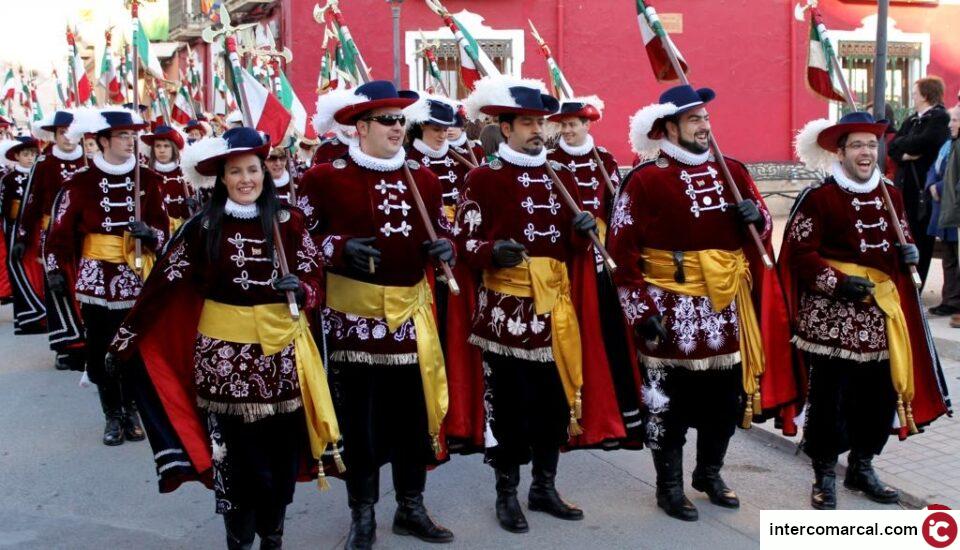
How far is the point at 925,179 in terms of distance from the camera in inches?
387

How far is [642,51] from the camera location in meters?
18.0

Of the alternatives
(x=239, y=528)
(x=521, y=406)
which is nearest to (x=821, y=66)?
(x=521, y=406)

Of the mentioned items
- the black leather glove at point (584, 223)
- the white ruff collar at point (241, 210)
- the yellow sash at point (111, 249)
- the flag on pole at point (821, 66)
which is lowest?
the yellow sash at point (111, 249)

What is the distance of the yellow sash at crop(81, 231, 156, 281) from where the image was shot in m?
6.66

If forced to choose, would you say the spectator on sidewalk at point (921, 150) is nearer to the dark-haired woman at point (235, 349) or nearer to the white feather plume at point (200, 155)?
the dark-haired woman at point (235, 349)

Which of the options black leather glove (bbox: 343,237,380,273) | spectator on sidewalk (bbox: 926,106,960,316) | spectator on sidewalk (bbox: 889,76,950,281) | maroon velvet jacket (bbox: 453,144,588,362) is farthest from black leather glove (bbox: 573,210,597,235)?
spectator on sidewalk (bbox: 889,76,950,281)

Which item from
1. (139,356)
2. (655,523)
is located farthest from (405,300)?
(655,523)

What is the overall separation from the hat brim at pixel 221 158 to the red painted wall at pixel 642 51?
518 inches

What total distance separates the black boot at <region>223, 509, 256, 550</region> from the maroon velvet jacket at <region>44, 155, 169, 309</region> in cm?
276

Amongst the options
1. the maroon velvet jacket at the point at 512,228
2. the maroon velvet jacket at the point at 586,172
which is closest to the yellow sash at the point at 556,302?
the maroon velvet jacket at the point at 512,228

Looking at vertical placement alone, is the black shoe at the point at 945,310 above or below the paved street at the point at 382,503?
above

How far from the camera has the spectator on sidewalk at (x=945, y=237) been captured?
9258 millimetres

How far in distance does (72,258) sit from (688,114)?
407 cm

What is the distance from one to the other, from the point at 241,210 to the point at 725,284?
221 cm
